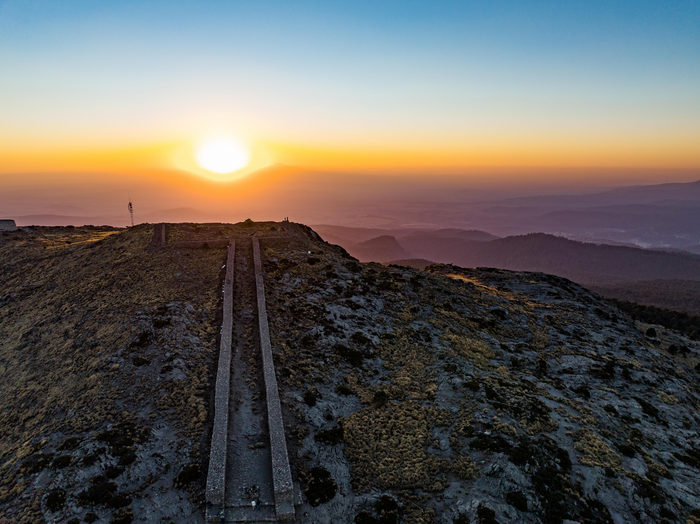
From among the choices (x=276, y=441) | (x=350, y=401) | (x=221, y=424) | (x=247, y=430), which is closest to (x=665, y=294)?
(x=350, y=401)

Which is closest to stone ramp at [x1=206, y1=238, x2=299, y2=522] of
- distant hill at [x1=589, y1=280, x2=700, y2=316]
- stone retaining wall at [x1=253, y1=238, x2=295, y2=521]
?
stone retaining wall at [x1=253, y1=238, x2=295, y2=521]

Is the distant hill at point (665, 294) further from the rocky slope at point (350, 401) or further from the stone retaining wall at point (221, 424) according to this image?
the stone retaining wall at point (221, 424)

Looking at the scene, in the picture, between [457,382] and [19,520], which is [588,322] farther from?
[19,520]

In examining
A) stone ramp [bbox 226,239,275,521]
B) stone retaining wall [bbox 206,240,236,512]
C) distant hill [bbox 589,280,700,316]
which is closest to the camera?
stone retaining wall [bbox 206,240,236,512]

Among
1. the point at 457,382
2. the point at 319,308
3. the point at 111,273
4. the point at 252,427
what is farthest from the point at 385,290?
the point at 111,273

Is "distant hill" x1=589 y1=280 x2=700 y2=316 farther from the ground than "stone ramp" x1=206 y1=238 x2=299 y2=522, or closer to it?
closer to it

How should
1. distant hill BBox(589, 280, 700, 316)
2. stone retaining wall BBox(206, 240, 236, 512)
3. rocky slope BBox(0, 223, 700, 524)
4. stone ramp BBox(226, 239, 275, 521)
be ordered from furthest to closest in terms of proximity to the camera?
distant hill BBox(589, 280, 700, 316), rocky slope BBox(0, 223, 700, 524), stone ramp BBox(226, 239, 275, 521), stone retaining wall BBox(206, 240, 236, 512)

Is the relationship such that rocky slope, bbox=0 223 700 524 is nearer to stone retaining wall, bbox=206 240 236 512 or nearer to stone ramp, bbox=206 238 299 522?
stone retaining wall, bbox=206 240 236 512

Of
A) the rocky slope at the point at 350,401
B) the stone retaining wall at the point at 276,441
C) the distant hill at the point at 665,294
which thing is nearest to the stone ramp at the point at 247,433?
the stone retaining wall at the point at 276,441
